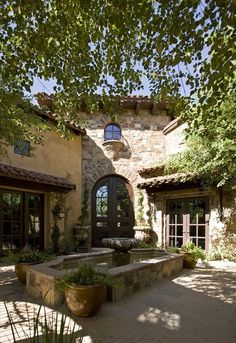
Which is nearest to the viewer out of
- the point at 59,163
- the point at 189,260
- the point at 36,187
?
the point at 189,260

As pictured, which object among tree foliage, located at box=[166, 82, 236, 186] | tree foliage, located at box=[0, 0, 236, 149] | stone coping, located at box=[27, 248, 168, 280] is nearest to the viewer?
tree foliage, located at box=[0, 0, 236, 149]

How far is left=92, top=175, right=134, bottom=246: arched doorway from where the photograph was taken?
36.2 ft

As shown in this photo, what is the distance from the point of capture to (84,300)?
3613 mm

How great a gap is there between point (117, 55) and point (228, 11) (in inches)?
67.4

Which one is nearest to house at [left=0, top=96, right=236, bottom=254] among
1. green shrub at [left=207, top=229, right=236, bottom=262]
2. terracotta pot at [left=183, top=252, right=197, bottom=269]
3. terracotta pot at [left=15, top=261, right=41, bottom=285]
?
green shrub at [left=207, top=229, right=236, bottom=262]

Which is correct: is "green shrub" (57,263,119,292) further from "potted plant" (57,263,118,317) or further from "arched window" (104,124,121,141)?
"arched window" (104,124,121,141)

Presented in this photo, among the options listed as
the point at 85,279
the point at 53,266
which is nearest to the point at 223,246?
the point at 53,266

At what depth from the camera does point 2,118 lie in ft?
14.5

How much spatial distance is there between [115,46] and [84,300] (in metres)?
3.65

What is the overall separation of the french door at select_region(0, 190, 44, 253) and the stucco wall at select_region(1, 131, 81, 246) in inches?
12.9

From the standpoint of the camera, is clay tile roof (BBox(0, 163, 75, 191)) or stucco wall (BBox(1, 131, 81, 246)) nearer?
clay tile roof (BBox(0, 163, 75, 191))

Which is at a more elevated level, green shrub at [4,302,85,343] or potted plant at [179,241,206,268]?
green shrub at [4,302,85,343]

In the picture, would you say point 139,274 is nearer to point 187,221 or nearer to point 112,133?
point 187,221

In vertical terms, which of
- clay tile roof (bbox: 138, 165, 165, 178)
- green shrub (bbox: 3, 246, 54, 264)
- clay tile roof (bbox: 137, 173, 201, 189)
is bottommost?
green shrub (bbox: 3, 246, 54, 264)
